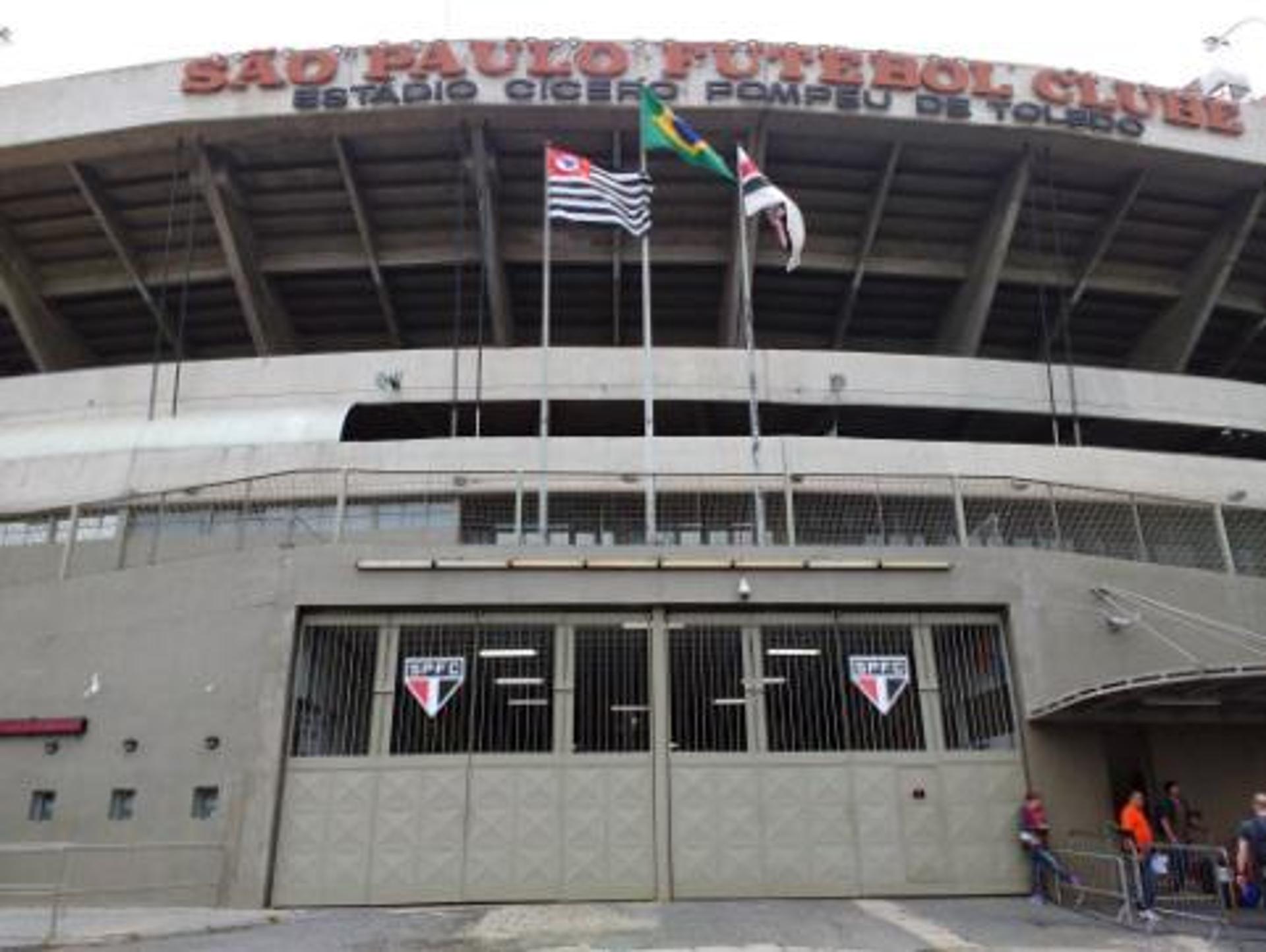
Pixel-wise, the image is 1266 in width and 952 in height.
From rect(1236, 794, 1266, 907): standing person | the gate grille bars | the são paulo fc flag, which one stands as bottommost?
rect(1236, 794, 1266, 907): standing person

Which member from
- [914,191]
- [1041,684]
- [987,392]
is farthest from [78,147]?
[1041,684]

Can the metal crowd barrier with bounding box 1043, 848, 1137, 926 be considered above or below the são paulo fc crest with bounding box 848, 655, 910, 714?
below

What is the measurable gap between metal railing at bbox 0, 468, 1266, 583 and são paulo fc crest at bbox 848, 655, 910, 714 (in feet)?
6.13

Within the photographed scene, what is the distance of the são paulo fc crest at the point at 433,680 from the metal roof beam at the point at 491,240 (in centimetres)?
1530

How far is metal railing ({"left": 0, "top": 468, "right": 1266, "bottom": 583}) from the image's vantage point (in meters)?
18.1

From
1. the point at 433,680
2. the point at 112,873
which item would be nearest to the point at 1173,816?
the point at 433,680

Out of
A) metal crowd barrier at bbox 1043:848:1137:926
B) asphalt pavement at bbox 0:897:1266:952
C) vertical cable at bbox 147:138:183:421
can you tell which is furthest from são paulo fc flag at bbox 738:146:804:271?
vertical cable at bbox 147:138:183:421

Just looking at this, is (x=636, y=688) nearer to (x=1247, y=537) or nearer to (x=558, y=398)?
(x=558, y=398)

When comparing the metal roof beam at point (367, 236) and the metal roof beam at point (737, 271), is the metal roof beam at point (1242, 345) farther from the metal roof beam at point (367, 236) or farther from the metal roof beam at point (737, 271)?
the metal roof beam at point (367, 236)

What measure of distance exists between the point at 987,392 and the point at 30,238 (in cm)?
2773

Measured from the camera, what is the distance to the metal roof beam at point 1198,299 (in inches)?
1185

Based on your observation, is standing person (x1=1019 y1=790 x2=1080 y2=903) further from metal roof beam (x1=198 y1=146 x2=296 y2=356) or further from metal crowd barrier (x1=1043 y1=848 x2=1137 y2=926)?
metal roof beam (x1=198 y1=146 x2=296 y2=356)

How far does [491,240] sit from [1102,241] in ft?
58.1

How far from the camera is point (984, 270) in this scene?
30094 mm
